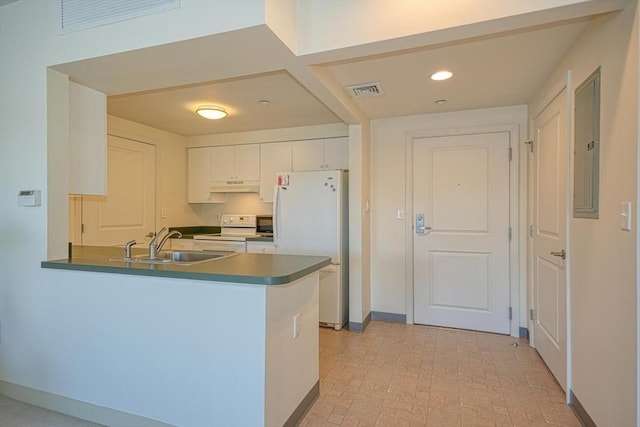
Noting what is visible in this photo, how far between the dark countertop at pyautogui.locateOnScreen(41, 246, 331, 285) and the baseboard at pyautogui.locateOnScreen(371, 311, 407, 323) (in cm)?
188

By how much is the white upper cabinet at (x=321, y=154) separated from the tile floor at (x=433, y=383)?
1.91 meters

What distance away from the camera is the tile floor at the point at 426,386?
77.9 inches

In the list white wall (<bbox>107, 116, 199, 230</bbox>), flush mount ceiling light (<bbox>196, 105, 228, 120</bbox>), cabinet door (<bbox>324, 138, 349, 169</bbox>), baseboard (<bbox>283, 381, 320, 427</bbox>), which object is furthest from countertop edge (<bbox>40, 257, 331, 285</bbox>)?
white wall (<bbox>107, 116, 199, 230</bbox>)

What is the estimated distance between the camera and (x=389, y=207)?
148 inches

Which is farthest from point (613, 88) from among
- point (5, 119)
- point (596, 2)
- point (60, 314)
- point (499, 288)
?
point (5, 119)

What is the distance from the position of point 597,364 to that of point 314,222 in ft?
8.10

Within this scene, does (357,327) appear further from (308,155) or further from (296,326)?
(308,155)

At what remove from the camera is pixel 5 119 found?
86.7 inches

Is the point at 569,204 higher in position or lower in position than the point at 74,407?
higher

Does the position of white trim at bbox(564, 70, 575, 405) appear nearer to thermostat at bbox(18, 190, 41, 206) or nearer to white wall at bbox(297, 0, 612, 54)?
white wall at bbox(297, 0, 612, 54)

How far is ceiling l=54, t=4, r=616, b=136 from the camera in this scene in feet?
6.31

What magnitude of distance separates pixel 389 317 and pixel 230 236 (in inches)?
84.2

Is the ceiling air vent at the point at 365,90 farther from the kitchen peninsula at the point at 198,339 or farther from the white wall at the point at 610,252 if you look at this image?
the kitchen peninsula at the point at 198,339

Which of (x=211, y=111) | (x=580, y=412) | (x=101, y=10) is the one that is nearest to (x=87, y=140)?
(x=101, y=10)
